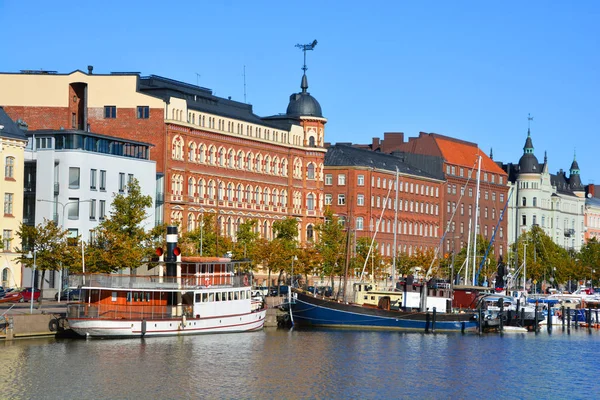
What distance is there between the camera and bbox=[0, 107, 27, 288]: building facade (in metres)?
120

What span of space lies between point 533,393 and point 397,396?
8846 millimetres

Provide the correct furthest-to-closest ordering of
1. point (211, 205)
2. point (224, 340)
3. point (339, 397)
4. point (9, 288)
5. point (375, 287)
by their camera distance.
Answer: point (211, 205) < point (375, 287) < point (9, 288) < point (224, 340) < point (339, 397)

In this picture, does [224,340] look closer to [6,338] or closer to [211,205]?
[6,338]

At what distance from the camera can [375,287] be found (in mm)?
136500

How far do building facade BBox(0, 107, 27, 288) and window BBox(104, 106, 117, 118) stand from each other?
2047 centimetres

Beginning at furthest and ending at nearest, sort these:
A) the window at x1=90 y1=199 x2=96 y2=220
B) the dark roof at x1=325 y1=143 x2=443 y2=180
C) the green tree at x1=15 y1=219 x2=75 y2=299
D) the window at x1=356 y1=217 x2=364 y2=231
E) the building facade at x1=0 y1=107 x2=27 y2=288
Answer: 1. the dark roof at x1=325 y1=143 x2=443 y2=180
2. the window at x1=356 y1=217 x2=364 y2=231
3. the window at x1=90 y1=199 x2=96 y2=220
4. the building facade at x1=0 y1=107 x2=27 y2=288
5. the green tree at x1=15 y1=219 x2=75 y2=299

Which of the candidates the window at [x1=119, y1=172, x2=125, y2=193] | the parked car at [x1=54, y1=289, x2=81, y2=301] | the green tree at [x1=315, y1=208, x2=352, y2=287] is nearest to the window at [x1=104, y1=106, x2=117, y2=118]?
the window at [x1=119, y1=172, x2=125, y2=193]

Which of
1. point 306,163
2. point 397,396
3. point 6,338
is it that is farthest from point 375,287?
point 397,396

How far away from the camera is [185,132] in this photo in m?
144

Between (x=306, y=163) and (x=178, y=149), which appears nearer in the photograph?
(x=178, y=149)

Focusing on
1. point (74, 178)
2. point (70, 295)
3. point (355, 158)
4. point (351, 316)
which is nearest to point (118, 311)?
point (70, 295)

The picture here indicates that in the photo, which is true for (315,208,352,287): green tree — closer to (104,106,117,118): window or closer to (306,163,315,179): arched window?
(306,163,315,179): arched window

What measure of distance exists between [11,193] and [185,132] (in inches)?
1064

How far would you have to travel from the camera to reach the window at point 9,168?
12050 centimetres
